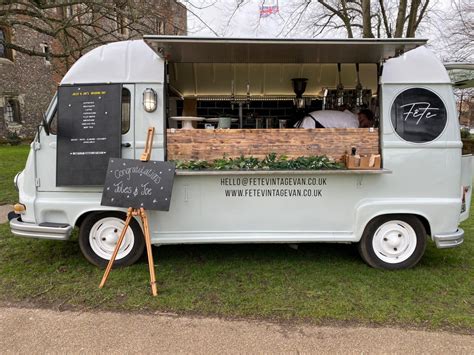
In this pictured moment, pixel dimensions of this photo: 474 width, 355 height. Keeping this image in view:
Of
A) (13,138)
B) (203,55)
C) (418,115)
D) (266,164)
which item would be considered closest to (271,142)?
(266,164)

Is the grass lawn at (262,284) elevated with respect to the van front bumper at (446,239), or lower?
lower

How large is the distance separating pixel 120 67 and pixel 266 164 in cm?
195

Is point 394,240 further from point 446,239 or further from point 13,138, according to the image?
point 13,138

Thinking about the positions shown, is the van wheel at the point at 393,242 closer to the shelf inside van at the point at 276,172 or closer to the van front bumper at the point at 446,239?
the van front bumper at the point at 446,239

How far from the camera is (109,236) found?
14.7ft

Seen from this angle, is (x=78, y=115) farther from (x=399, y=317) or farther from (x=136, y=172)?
(x=399, y=317)

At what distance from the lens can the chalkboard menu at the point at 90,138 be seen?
13.9 feet

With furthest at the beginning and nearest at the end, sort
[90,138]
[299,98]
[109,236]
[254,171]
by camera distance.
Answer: [299,98] < [109,236] < [90,138] < [254,171]

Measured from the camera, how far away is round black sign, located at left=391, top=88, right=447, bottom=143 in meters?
4.27

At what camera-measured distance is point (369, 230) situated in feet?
14.5

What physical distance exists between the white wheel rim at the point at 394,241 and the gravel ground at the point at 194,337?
1303 mm

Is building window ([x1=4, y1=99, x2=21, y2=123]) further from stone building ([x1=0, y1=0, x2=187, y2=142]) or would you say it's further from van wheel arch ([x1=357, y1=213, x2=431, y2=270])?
van wheel arch ([x1=357, y1=213, x2=431, y2=270])

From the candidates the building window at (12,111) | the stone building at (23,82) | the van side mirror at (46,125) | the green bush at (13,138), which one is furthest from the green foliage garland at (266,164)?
the building window at (12,111)

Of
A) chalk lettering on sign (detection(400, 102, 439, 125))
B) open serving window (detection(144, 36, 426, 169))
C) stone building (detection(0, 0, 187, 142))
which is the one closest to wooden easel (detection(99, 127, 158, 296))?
open serving window (detection(144, 36, 426, 169))
